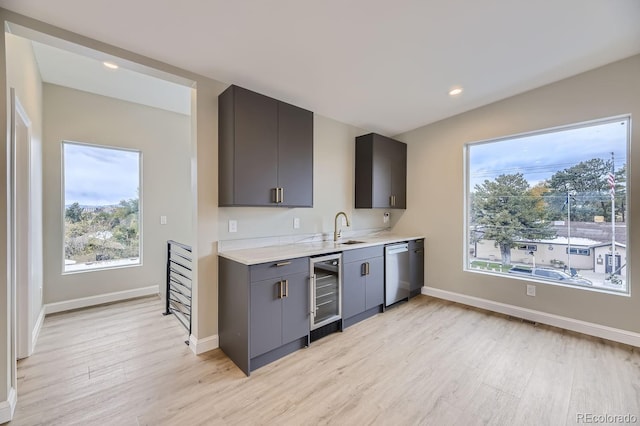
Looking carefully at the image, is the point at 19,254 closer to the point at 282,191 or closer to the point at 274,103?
the point at 282,191

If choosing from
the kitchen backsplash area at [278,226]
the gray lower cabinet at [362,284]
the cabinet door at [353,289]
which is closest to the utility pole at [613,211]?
the gray lower cabinet at [362,284]

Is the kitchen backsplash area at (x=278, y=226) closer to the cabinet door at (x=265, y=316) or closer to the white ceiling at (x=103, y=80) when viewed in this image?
the cabinet door at (x=265, y=316)

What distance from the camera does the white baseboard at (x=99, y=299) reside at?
3363mm

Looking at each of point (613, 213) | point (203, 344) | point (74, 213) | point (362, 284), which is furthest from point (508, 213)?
point (74, 213)

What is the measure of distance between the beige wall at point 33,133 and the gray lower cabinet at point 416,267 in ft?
14.0

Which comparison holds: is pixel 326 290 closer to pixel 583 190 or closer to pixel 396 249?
pixel 396 249

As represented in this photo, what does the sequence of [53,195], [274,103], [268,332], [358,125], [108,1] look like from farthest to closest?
[358,125], [53,195], [274,103], [268,332], [108,1]

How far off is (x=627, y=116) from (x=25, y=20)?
5202mm

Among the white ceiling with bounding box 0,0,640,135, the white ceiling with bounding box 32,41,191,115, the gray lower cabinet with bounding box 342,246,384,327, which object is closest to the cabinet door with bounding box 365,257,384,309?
the gray lower cabinet with bounding box 342,246,384,327

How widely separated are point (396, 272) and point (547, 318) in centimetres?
177

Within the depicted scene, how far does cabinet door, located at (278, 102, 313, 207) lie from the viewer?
107 inches

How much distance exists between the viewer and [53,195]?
3.37m

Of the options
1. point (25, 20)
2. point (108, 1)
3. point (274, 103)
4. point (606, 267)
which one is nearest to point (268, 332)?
point (274, 103)

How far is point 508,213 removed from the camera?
358 centimetres
